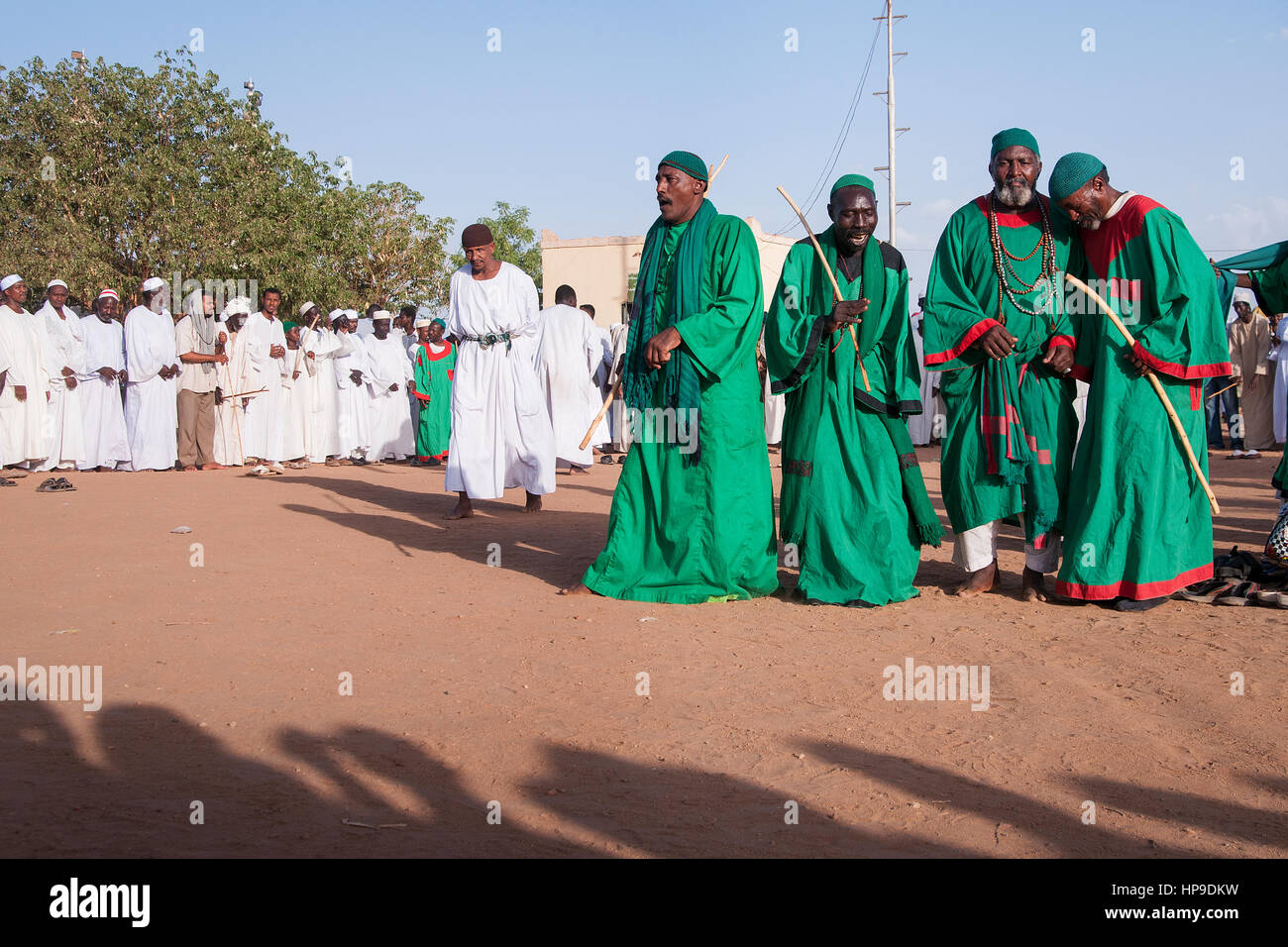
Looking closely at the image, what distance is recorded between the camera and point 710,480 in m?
5.96

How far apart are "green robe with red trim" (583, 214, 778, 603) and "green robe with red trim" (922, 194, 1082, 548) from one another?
96cm

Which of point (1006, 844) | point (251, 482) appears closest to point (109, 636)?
point (1006, 844)

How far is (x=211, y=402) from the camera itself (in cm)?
1520

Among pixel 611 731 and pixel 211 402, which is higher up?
pixel 211 402

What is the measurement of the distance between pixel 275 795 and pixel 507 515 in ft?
21.3

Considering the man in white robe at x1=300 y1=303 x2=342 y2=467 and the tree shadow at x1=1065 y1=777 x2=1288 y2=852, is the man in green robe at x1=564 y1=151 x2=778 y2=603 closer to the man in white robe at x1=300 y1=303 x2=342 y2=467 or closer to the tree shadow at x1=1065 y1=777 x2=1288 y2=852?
the tree shadow at x1=1065 y1=777 x2=1288 y2=852

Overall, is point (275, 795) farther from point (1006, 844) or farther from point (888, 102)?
point (888, 102)

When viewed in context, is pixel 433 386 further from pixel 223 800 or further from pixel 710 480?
pixel 223 800

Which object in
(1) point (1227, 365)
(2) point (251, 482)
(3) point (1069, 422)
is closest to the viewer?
(1) point (1227, 365)

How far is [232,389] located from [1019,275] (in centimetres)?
1165

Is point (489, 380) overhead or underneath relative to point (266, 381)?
underneath

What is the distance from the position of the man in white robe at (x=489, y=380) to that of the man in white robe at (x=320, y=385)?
7.91 meters

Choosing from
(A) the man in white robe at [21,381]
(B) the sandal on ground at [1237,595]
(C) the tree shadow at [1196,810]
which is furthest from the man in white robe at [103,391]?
(C) the tree shadow at [1196,810]

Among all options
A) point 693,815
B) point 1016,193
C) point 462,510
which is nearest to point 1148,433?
point 1016,193
